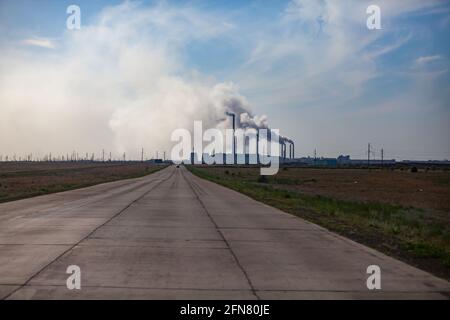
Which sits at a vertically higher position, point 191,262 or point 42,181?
point 191,262

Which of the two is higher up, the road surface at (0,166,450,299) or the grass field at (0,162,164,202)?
the road surface at (0,166,450,299)

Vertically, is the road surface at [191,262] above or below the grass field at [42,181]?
above

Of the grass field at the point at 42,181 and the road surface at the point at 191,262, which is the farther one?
the grass field at the point at 42,181

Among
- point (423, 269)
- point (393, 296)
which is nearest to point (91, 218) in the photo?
point (423, 269)

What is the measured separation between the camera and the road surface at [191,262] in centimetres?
859

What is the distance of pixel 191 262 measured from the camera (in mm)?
11250

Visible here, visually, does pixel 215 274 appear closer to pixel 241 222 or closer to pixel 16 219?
pixel 241 222

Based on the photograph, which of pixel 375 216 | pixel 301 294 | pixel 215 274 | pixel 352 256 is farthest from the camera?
pixel 375 216

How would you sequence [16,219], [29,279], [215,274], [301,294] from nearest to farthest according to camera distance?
[301,294], [29,279], [215,274], [16,219]

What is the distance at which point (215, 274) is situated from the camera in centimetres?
999

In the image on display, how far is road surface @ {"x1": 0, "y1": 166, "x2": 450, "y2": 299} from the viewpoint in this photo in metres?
8.59

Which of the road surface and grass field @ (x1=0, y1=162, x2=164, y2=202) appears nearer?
the road surface

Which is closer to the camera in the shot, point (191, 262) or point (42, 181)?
point (191, 262)
